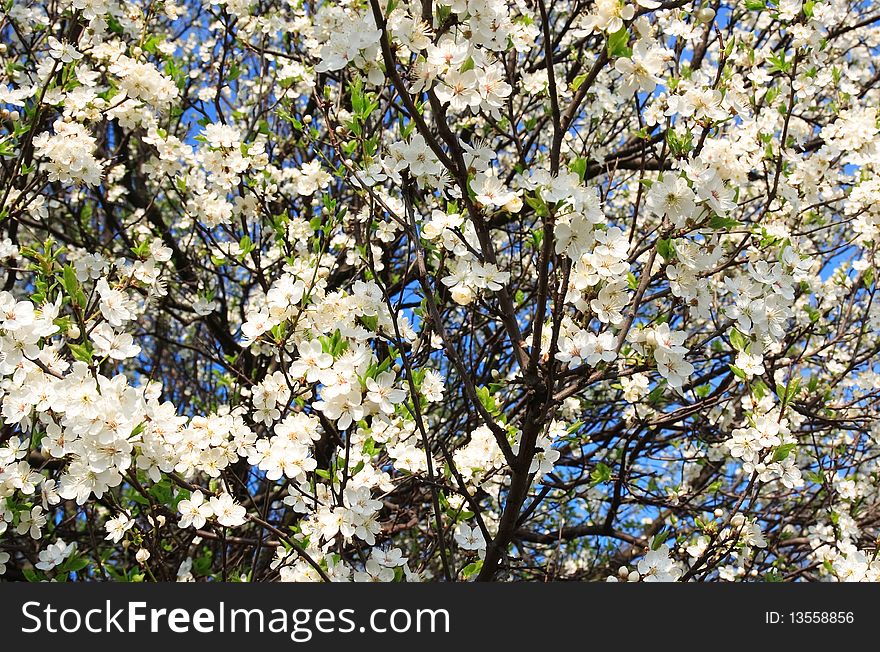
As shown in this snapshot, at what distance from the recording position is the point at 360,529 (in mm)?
2252

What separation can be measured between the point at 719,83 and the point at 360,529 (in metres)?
1.81

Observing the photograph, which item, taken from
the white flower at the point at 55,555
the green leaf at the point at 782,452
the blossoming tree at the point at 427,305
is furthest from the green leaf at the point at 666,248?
the white flower at the point at 55,555

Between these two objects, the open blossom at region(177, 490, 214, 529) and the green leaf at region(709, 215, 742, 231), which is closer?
the green leaf at region(709, 215, 742, 231)

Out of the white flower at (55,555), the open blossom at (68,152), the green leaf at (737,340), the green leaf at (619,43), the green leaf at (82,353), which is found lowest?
the white flower at (55,555)

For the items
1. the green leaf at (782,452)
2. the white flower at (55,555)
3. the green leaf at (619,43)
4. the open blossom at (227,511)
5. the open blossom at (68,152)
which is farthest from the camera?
the open blossom at (68,152)

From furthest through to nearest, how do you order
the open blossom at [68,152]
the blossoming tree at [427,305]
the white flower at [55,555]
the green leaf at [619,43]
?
1. the open blossom at [68,152]
2. the white flower at [55,555]
3. the blossoming tree at [427,305]
4. the green leaf at [619,43]

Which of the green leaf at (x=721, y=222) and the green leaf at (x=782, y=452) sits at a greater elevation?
the green leaf at (x=721, y=222)

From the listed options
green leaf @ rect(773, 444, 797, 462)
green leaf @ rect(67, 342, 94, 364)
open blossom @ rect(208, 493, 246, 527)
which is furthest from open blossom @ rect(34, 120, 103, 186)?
green leaf @ rect(773, 444, 797, 462)

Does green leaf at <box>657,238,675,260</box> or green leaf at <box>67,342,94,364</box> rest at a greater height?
green leaf at <box>657,238,675,260</box>

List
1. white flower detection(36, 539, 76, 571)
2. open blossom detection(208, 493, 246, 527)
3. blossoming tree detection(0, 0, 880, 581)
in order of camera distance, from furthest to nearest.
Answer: white flower detection(36, 539, 76, 571)
open blossom detection(208, 493, 246, 527)
blossoming tree detection(0, 0, 880, 581)

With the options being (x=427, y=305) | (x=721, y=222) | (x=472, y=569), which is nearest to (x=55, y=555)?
(x=472, y=569)

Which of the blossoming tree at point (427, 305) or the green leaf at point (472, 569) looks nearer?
the blossoming tree at point (427, 305)

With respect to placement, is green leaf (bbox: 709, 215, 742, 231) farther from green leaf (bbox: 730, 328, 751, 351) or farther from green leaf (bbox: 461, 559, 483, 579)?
green leaf (bbox: 461, 559, 483, 579)

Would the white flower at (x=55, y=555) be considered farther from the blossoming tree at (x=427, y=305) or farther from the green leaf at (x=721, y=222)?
the green leaf at (x=721, y=222)
